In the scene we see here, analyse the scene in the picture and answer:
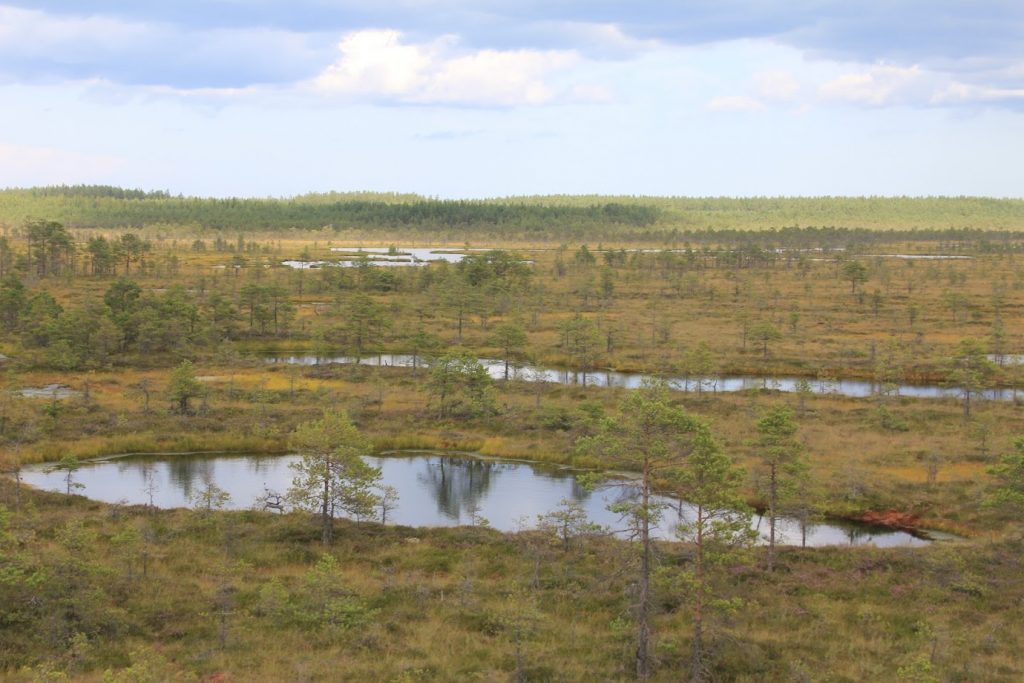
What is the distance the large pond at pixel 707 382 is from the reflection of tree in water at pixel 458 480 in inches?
545

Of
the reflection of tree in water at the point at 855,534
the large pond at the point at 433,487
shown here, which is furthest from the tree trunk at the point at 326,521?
the reflection of tree in water at the point at 855,534

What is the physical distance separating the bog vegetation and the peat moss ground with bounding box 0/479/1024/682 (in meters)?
0.12

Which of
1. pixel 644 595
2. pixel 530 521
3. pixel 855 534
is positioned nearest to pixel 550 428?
pixel 530 521

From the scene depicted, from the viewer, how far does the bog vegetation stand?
23.5 metres

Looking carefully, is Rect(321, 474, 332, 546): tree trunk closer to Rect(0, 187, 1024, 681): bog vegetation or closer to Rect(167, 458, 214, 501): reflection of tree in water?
Rect(0, 187, 1024, 681): bog vegetation

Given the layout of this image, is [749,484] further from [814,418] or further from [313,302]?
[313,302]

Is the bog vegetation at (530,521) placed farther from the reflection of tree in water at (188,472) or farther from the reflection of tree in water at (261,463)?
the reflection of tree in water at (188,472)

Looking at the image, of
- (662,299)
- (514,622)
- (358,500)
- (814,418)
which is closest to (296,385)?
(358,500)

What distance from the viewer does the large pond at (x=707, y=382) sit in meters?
62.9

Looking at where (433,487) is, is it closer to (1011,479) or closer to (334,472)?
(334,472)

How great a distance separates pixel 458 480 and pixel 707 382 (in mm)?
26062

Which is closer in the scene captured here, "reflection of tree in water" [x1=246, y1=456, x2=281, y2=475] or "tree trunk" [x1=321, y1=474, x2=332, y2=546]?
"tree trunk" [x1=321, y1=474, x2=332, y2=546]

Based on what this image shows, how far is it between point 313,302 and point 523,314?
26.5m

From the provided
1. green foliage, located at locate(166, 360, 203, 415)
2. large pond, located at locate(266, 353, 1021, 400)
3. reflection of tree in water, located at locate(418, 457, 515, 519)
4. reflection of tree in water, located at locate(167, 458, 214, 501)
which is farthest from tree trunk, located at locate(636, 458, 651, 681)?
large pond, located at locate(266, 353, 1021, 400)
